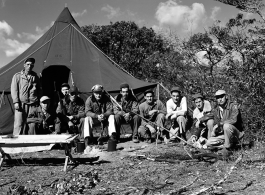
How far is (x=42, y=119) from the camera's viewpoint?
226 inches

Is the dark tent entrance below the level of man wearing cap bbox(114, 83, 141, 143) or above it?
above

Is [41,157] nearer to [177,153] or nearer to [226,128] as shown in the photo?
[177,153]

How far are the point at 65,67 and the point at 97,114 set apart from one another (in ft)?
7.19

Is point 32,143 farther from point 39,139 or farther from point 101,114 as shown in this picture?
point 101,114

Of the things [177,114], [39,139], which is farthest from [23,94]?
[177,114]

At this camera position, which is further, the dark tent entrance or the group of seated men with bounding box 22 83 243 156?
the dark tent entrance

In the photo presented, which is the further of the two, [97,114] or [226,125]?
[97,114]

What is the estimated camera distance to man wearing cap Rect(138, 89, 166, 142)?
606 cm

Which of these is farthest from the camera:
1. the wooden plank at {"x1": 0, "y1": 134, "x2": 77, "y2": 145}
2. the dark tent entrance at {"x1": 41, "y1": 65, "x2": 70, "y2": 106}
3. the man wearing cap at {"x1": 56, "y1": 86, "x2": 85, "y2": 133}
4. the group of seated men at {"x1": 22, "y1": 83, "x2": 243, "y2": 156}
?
the dark tent entrance at {"x1": 41, "y1": 65, "x2": 70, "y2": 106}

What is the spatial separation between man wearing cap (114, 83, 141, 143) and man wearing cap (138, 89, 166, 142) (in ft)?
0.41

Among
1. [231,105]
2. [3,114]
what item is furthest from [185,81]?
[3,114]

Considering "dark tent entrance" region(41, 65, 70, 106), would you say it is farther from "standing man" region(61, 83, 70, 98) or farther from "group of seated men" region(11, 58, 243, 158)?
"group of seated men" region(11, 58, 243, 158)

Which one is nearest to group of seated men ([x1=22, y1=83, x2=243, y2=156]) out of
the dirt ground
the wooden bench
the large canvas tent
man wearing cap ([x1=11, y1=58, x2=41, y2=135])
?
man wearing cap ([x1=11, y1=58, x2=41, y2=135])

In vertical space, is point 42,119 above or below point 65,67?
below
